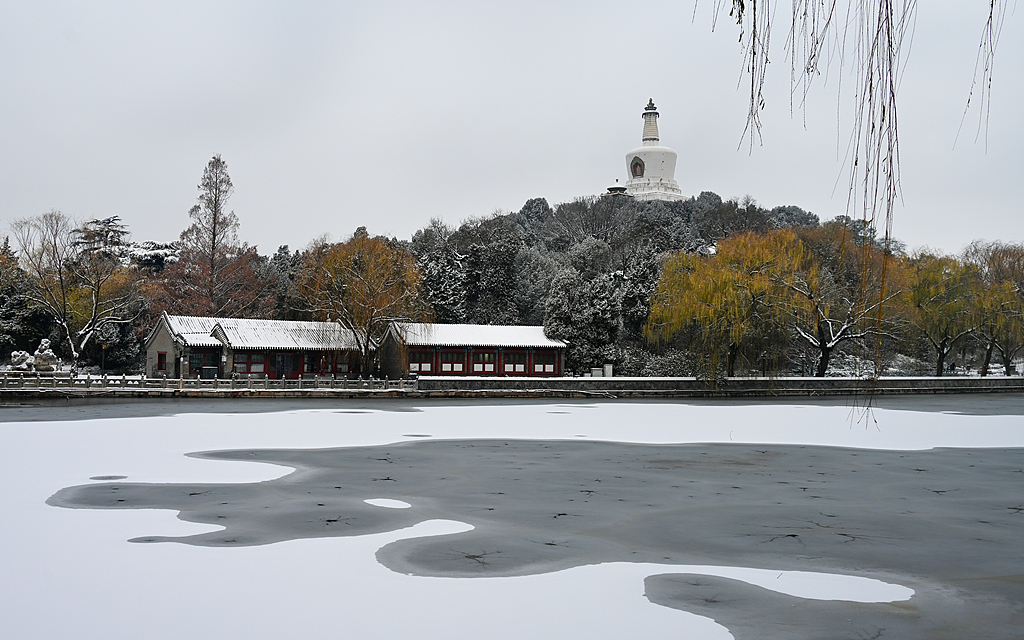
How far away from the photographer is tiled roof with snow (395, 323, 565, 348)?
150 feet

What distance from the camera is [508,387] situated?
135ft

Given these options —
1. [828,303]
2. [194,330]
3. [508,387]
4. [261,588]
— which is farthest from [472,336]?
[261,588]

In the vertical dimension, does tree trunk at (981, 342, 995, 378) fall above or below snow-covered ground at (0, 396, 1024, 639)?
above

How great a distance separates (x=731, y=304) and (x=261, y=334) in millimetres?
23358

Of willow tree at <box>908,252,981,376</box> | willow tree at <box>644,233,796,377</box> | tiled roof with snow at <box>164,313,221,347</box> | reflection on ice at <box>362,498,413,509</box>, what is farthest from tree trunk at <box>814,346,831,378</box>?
reflection on ice at <box>362,498,413,509</box>

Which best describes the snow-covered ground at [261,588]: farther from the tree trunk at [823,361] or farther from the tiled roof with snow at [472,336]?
the tree trunk at [823,361]

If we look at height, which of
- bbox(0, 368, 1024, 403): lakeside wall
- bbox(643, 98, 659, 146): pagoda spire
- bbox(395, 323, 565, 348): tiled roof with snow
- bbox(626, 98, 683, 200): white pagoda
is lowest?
bbox(0, 368, 1024, 403): lakeside wall

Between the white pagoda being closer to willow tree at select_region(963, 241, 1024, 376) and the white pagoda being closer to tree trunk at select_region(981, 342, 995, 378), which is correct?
willow tree at select_region(963, 241, 1024, 376)

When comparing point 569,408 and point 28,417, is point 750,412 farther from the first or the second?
point 28,417

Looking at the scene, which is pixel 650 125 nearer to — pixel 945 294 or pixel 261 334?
pixel 945 294

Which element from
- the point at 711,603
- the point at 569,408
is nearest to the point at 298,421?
the point at 569,408

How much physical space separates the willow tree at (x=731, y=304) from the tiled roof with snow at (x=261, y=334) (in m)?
16.8

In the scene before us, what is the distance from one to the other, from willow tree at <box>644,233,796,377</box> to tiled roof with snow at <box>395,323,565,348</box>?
797 centimetres

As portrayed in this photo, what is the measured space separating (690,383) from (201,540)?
35873 millimetres
